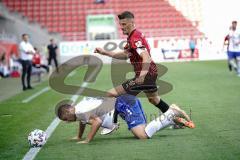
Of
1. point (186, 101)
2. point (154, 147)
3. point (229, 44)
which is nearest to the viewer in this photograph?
point (154, 147)

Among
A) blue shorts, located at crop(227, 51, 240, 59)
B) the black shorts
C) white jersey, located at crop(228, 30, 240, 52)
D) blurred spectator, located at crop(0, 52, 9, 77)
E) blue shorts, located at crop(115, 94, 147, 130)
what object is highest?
the black shorts

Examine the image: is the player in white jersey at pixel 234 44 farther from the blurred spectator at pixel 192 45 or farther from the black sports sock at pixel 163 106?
the blurred spectator at pixel 192 45

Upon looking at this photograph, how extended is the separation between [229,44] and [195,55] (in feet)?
63.4

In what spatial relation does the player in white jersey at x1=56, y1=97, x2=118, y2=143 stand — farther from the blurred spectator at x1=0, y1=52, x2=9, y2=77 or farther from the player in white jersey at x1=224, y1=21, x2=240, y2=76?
the blurred spectator at x1=0, y1=52, x2=9, y2=77

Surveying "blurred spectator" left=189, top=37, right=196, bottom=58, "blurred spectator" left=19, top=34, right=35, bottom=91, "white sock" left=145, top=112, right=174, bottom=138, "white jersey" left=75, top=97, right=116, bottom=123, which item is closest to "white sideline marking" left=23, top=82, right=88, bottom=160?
"white jersey" left=75, top=97, right=116, bottom=123

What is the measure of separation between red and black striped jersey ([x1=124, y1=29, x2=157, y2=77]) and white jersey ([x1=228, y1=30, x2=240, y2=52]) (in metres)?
14.5

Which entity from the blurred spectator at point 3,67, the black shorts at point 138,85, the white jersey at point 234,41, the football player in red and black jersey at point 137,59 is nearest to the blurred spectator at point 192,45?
the blurred spectator at point 3,67

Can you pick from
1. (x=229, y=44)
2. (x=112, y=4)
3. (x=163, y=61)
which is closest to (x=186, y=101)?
(x=229, y=44)

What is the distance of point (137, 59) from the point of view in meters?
9.35

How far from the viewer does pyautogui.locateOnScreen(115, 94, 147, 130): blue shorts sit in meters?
9.20

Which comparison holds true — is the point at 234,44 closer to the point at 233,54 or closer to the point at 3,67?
the point at 233,54

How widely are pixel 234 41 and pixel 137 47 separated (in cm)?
1504

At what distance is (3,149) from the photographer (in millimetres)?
8758

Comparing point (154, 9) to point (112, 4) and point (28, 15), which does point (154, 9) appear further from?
point (28, 15)
